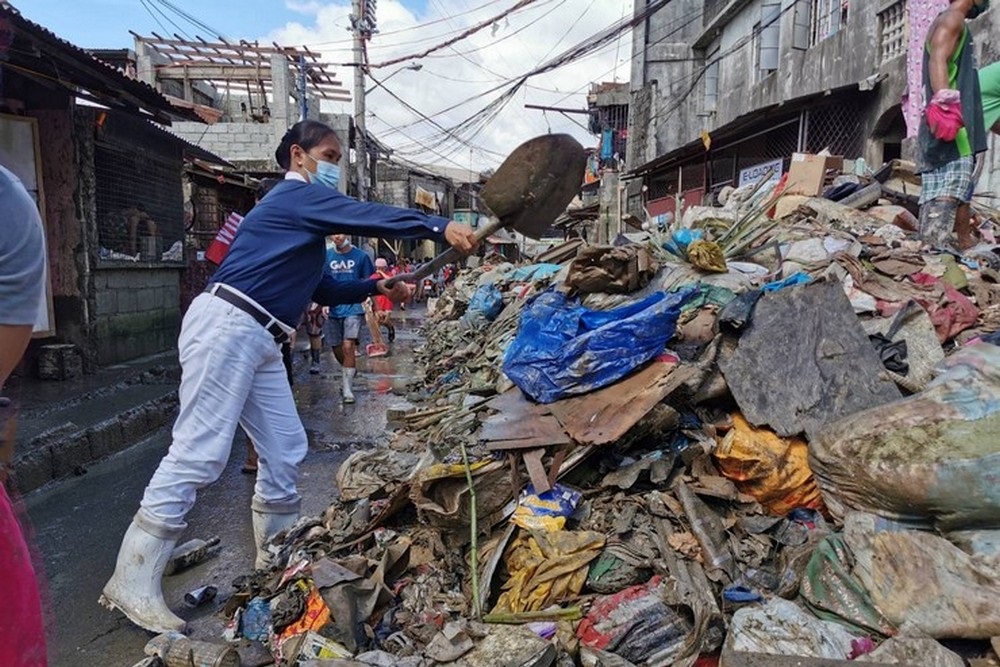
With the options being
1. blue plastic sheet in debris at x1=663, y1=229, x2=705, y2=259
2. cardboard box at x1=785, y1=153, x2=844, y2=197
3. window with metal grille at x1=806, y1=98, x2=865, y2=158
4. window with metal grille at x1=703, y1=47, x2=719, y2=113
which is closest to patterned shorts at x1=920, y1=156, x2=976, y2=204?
blue plastic sheet in debris at x1=663, y1=229, x2=705, y2=259

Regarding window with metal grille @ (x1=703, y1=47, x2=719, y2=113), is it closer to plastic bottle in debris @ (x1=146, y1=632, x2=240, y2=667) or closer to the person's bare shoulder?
the person's bare shoulder

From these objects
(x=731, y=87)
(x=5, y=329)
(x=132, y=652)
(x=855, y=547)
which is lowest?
(x=132, y=652)

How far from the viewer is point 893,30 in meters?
9.76

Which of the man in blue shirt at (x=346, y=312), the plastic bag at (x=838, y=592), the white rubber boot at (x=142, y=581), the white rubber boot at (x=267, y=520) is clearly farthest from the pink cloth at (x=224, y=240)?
the plastic bag at (x=838, y=592)

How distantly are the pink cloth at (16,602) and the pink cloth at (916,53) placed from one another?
6989 millimetres

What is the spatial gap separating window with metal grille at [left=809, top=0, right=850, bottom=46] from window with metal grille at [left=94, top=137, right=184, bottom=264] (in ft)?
39.7

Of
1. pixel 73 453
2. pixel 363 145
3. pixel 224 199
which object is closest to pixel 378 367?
pixel 73 453

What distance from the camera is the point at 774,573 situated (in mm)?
2559

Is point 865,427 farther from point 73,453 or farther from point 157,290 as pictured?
point 157,290

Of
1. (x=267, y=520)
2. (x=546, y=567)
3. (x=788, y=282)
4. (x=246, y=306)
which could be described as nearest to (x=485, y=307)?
(x=788, y=282)

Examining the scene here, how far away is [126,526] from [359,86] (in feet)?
60.1

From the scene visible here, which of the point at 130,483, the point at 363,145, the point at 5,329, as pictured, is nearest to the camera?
the point at 5,329

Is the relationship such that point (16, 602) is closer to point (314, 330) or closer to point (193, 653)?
point (193, 653)

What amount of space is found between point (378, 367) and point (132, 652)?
279 inches
